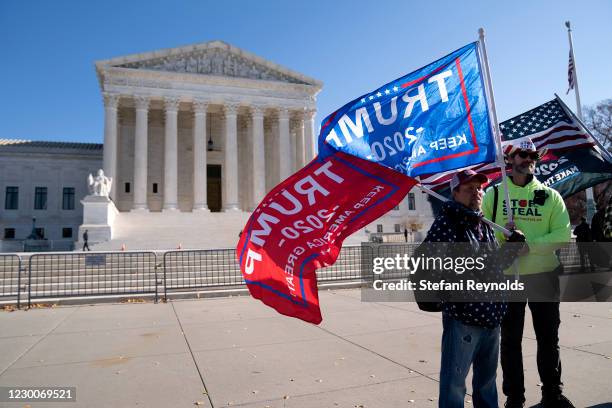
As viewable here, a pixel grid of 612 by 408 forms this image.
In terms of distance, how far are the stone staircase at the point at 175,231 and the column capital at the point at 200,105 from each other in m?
9.88

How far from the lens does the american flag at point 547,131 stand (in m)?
5.59

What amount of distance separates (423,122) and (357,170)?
0.81 m

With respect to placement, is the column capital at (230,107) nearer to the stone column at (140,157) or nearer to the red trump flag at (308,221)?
the stone column at (140,157)

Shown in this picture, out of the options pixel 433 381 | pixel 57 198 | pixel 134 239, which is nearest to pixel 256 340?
pixel 433 381

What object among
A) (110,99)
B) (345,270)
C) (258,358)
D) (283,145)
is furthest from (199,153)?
(258,358)

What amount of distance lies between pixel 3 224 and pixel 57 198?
5.68 metres

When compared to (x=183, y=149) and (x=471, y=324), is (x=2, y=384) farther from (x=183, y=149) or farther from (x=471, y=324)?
(x=183, y=149)

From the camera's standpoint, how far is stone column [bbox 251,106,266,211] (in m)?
41.4

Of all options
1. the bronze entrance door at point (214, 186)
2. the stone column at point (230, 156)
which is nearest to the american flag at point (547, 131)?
the stone column at point (230, 156)

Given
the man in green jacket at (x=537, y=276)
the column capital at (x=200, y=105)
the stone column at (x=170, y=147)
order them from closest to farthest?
the man in green jacket at (x=537, y=276) < the stone column at (x=170, y=147) < the column capital at (x=200, y=105)

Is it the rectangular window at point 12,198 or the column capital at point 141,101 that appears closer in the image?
the column capital at point 141,101

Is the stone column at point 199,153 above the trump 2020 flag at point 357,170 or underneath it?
above

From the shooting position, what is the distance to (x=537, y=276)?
3918 mm

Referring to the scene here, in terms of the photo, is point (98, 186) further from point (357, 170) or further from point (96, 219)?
point (357, 170)
